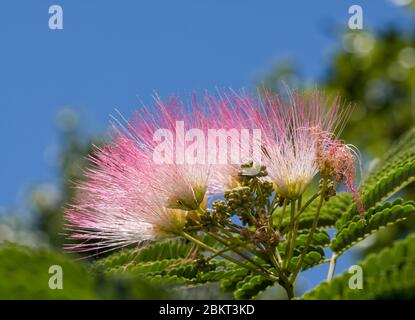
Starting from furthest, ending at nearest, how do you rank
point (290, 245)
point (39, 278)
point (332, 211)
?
point (332, 211)
point (290, 245)
point (39, 278)

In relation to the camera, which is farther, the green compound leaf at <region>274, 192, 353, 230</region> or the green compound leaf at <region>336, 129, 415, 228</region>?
the green compound leaf at <region>274, 192, 353, 230</region>

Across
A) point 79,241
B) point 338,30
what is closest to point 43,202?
point 338,30

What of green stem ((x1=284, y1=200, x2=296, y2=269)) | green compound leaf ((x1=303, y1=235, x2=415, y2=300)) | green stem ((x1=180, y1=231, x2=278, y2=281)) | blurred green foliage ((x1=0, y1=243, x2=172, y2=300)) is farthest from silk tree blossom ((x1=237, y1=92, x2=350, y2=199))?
blurred green foliage ((x1=0, y1=243, x2=172, y2=300))

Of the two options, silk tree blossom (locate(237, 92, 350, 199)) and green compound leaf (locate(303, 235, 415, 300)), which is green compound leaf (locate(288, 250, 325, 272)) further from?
green compound leaf (locate(303, 235, 415, 300))

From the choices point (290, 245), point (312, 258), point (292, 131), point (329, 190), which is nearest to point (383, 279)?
point (290, 245)

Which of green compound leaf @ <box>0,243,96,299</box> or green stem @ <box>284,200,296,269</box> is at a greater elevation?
green stem @ <box>284,200,296,269</box>

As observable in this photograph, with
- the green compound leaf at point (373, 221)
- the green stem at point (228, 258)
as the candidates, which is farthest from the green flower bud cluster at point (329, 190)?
the green stem at point (228, 258)

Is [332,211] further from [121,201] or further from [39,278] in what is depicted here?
[39,278]

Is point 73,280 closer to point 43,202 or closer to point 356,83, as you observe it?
point 356,83
